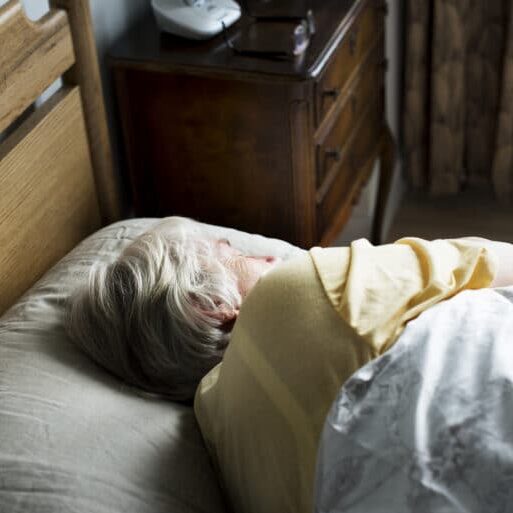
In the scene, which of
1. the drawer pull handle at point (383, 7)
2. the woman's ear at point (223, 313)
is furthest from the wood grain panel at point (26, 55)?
the drawer pull handle at point (383, 7)

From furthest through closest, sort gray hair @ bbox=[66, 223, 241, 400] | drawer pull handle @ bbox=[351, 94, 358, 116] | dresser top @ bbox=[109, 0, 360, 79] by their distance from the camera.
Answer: drawer pull handle @ bbox=[351, 94, 358, 116], dresser top @ bbox=[109, 0, 360, 79], gray hair @ bbox=[66, 223, 241, 400]

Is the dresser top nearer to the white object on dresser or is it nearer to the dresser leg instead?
the white object on dresser

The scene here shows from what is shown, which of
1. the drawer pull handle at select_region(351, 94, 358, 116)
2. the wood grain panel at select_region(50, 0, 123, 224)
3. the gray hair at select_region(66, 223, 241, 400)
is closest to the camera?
the gray hair at select_region(66, 223, 241, 400)

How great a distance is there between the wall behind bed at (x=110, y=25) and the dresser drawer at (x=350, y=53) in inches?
18.0

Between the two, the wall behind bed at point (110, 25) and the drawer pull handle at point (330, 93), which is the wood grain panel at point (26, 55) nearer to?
the wall behind bed at point (110, 25)

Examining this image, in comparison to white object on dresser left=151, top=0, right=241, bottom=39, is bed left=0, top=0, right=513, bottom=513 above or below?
below

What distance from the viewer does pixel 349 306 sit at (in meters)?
1.07

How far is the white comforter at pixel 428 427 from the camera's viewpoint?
0.95 metres

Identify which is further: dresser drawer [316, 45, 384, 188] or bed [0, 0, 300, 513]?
dresser drawer [316, 45, 384, 188]

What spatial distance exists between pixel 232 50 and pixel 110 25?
0.96 feet

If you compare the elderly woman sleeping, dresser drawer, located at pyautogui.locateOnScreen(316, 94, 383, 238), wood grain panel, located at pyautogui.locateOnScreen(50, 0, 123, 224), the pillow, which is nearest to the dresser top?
wood grain panel, located at pyautogui.locateOnScreen(50, 0, 123, 224)

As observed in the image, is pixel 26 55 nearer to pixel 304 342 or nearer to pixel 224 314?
pixel 224 314

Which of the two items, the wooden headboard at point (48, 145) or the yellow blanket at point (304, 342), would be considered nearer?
A: the yellow blanket at point (304, 342)

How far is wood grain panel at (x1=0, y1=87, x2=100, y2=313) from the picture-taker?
4.76 feet
